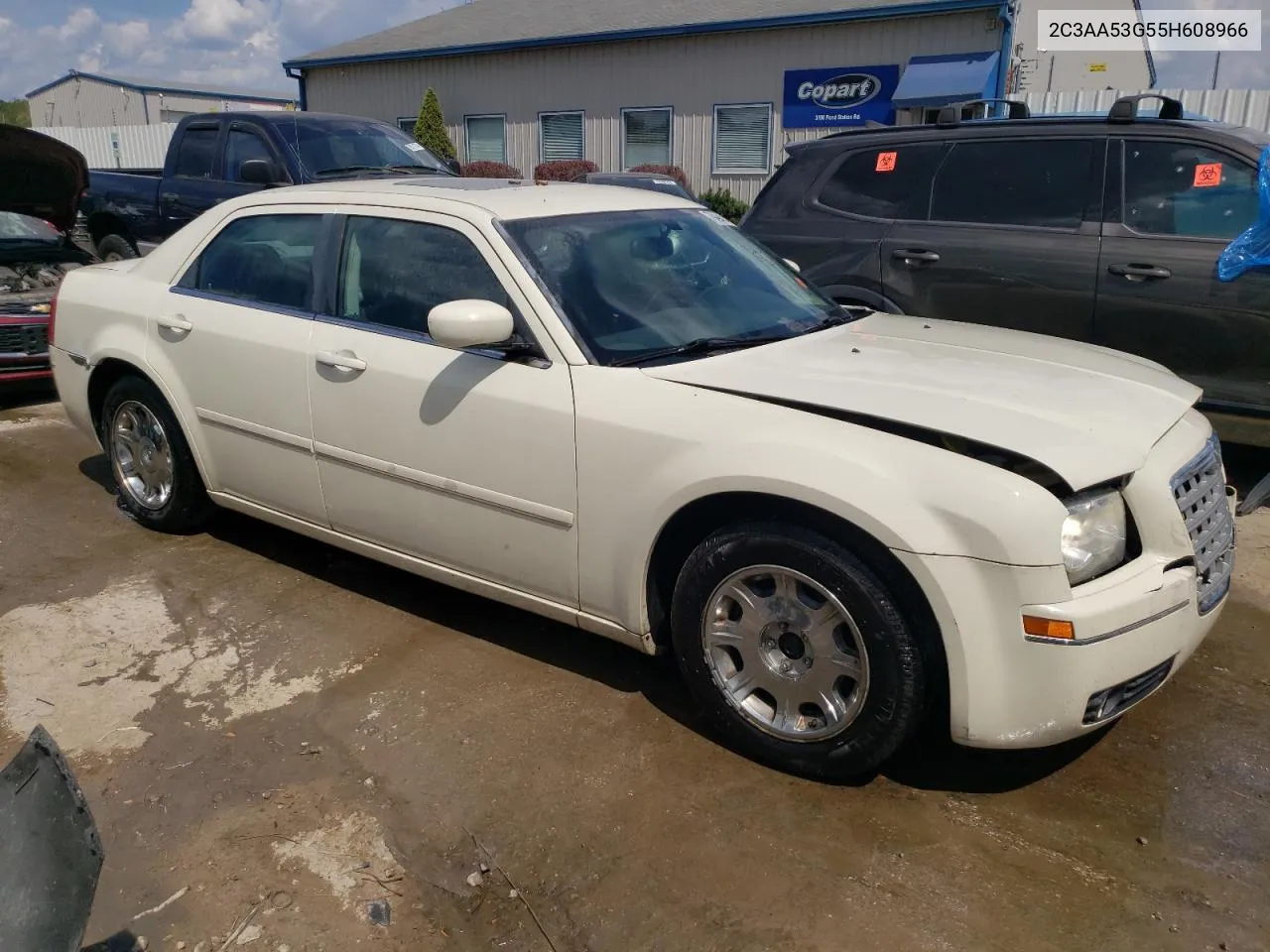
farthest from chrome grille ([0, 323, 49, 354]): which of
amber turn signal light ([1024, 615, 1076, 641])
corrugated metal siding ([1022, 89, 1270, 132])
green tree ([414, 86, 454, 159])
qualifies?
green tree ([414, 86, 454, 159])

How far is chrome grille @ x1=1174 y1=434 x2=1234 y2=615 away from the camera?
9.50 feet

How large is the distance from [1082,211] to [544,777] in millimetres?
4211

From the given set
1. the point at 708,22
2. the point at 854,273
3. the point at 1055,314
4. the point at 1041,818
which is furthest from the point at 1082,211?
the point at 708,22

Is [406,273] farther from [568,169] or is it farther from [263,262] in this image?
[568,169]

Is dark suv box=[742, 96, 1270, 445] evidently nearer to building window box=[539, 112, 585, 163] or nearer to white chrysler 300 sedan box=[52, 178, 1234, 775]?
white chrysler 300 sedan box=[52, 178, 1234, 775]

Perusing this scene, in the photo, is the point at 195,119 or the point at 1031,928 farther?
the point at 195,119

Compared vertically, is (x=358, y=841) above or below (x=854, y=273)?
below

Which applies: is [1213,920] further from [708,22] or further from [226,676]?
[708,22]

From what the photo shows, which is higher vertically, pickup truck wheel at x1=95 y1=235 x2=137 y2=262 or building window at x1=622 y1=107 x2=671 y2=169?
building window at x1=622 y1=107 x2=671 y2=169

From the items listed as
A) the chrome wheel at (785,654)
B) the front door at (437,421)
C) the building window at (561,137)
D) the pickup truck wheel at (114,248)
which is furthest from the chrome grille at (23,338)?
the building window at (561,137)

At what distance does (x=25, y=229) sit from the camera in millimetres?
8570

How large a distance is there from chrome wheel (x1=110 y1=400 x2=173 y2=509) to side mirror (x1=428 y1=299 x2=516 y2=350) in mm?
2123

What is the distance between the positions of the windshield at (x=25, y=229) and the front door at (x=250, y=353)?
494 cm

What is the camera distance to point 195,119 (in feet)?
29.7
